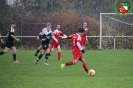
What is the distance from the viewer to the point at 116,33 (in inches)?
1378

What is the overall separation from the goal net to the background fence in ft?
1.90

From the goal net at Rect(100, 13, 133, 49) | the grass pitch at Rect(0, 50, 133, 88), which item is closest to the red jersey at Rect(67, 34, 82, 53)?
the grass pitch at Rect(0, 50, 133, 88)

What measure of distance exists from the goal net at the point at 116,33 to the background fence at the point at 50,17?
0.58 metres

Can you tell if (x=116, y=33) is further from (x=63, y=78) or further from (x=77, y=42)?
(x=63, y=78)

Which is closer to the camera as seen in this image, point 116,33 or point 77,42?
point 77,42

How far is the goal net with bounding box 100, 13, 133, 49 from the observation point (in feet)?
114

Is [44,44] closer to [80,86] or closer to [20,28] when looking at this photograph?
[80,86]

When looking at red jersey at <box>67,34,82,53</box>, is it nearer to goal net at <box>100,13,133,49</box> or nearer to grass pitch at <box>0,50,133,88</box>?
grass pitch at <box>0,50,133,88</box>

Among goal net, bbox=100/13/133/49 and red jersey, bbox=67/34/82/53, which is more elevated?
red jersey, bbox=67/34/82/53

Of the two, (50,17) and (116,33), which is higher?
(50,17)

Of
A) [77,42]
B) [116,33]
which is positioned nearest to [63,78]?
[77,42]

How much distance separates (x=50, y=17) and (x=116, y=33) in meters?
5.70

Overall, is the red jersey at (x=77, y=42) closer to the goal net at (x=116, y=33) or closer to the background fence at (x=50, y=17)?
the goal net at (x=116, y=33)

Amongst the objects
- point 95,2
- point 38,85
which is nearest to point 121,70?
point 38,85
